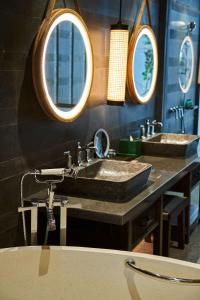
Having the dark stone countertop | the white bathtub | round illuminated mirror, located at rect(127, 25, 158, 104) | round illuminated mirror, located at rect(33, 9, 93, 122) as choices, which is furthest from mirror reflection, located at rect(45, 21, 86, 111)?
the white bathtub

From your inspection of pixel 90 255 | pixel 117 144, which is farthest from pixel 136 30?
pixel 90 255

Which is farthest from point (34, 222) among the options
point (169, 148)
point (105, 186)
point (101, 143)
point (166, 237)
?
point (169, 148)

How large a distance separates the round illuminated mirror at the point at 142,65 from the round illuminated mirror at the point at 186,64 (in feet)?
2.56

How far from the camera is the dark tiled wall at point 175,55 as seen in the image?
13.9ft


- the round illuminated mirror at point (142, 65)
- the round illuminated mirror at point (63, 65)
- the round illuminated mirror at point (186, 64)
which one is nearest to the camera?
the round illuminated mirror at point (63, 65)

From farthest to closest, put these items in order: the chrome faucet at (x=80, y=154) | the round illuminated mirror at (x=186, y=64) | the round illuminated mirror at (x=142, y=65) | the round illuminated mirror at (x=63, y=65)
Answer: the round illuminated mirror at (x=186, y=64)
the round illuminated mirror at (x=142, y=65)
the chrome faucet at (x=80, y=154)
the round illuminated mirror at (x=63, y=65)

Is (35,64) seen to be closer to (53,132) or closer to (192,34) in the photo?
(53,132)

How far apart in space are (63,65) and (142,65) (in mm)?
1137

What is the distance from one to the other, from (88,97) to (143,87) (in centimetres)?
93

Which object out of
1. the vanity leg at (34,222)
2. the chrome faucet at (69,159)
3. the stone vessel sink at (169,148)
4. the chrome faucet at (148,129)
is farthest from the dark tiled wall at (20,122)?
the chrome faucet at (148,129)

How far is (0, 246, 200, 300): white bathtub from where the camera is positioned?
2.13 metres

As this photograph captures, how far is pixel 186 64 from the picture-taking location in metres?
4.80

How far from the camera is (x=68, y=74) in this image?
277cm

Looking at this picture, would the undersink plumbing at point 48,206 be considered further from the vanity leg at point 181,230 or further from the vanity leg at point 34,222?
the vanity leg at point 181,230
